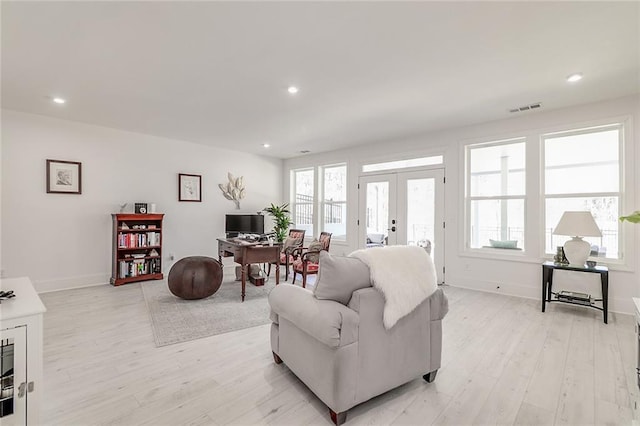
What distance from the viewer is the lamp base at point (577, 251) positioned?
3.41 meters

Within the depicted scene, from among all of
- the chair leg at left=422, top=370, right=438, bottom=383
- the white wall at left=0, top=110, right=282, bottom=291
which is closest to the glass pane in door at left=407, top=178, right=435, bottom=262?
the chair leg at left=422, top=370, right=438, bottom=383

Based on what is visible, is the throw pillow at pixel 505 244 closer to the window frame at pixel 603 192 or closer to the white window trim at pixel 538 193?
the white window trim at pixel 538 193

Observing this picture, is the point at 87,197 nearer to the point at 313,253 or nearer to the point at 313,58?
the point at 313,253

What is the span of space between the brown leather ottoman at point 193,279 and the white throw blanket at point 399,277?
8.57 ft

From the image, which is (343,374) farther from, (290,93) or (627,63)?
(627,63)

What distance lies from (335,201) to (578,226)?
4.21 metres

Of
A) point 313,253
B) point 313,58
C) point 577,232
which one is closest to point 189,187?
point 313,253

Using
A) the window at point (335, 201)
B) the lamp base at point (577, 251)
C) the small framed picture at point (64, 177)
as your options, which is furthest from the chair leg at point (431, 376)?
the small framed picture at point (64, 177)

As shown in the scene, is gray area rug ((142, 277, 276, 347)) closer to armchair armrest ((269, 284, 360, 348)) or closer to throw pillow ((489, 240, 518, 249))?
armchair armrest ((269, 284, 360, 348))

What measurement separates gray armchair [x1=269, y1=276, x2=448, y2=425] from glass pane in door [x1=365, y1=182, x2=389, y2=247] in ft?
11.9

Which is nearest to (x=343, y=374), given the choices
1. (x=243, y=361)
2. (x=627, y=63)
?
(x=243, y=361)

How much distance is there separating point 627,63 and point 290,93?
3.25m

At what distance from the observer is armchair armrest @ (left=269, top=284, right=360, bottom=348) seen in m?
1.57

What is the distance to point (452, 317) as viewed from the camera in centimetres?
336
